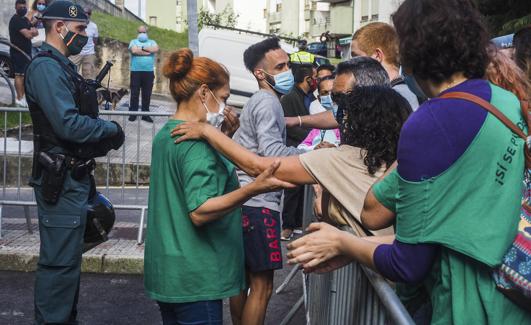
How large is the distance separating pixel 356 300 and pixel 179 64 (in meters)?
1.41

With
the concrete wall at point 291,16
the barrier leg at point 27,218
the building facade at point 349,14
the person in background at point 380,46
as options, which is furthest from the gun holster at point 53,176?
the concrete wall at point 291,16

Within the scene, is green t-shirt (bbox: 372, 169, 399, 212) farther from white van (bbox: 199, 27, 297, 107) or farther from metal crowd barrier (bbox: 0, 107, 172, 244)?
A: white van (bbox: 199, 27, 297, 107)

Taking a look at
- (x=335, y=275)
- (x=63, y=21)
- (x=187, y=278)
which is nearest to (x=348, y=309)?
(x=335, y=275)

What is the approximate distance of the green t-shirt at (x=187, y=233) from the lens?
3.27 metres

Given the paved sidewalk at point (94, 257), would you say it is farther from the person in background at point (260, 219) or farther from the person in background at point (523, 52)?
the person in background at point (523, 52)

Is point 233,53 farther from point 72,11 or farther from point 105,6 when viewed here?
point 105,6

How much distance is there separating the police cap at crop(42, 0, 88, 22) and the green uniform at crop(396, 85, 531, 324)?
10.8 feet

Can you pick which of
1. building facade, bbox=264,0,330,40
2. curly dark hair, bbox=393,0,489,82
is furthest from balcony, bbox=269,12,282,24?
curly dark hair, bbox=393,0,489,82

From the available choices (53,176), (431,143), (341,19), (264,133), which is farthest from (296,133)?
(341,19)

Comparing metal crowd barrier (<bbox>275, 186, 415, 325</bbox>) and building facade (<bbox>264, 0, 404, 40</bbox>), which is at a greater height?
building facade (<bbox>264, 0, 404, 40</bbox>)

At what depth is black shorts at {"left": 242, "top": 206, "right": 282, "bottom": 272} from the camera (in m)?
4.57

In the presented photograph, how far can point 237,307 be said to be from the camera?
479 cm

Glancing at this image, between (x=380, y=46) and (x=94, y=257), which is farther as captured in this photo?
(x=94, y=257)

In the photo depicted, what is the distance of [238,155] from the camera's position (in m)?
3.22
